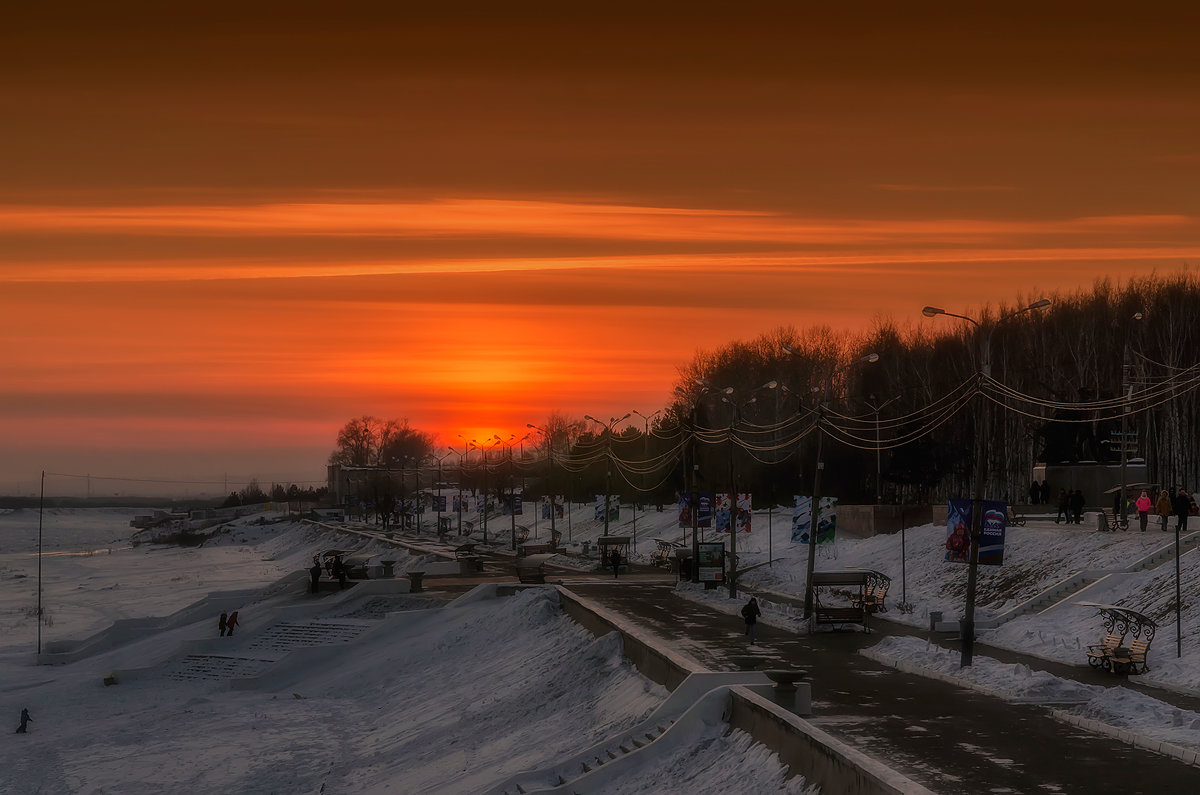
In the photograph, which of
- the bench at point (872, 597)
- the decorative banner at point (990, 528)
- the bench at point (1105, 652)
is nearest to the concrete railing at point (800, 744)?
the decorative banner at point (990, 528)

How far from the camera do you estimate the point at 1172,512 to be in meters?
49.2

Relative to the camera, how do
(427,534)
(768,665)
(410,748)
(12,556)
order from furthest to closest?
(12,556) → (427,534) → (410,748) → (768,665)

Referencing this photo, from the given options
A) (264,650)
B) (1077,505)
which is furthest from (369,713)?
(1077,505)

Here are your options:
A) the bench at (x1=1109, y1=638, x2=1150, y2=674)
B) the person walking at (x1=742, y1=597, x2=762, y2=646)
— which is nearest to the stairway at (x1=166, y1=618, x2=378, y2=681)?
the person walking at (x1=742, y1=597, x2=762, y2=646)

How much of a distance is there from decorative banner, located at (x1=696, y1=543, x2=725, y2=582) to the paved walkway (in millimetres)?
17649

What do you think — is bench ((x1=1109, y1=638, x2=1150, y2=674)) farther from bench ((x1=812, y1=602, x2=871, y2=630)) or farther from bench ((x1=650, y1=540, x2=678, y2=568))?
bench ((x1=650, y1=540, x2=678, y2=568))

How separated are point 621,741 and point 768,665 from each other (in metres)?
6.82

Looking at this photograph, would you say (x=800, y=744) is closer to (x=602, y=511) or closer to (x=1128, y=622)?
(x=1128, y=622)

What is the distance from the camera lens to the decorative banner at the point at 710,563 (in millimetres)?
57156

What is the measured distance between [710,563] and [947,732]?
3354 centimetres

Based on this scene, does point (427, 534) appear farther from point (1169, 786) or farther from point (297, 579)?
point (1169, 786)

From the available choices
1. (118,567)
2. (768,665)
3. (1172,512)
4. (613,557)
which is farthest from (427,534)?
(768,665)

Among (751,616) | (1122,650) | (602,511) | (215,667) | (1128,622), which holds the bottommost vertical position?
(215,667)

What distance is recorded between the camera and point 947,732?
2370cm
